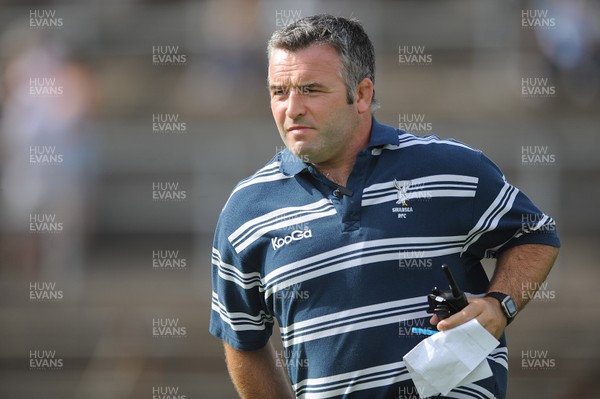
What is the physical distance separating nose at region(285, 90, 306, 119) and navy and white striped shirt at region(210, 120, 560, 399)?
0.63 feet

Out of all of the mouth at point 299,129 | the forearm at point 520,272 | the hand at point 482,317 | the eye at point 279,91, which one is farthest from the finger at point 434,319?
the eye at point 279,91

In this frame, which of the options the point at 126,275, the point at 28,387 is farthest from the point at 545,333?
the point at 28,387

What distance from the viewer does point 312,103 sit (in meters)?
3.15

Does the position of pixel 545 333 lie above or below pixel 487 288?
below

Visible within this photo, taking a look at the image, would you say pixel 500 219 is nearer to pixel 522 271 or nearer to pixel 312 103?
A: pixel 522 271

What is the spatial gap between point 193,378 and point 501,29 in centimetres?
325

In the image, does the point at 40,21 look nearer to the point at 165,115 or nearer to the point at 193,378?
the point at 165,115

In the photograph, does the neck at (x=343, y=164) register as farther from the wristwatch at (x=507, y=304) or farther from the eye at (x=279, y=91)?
the wristwatch at (x=507, y=304)

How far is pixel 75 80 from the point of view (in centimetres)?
777

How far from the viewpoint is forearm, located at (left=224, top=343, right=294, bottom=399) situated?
11.3 feet

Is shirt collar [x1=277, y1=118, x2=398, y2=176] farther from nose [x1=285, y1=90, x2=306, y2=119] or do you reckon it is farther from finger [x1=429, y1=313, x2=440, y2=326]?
finger [x1=429, y1=313, x2=440, y2=326]

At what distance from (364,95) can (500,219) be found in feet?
1.89

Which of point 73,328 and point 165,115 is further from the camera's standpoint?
point 165,115

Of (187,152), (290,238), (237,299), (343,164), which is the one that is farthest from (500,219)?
(187,152)
